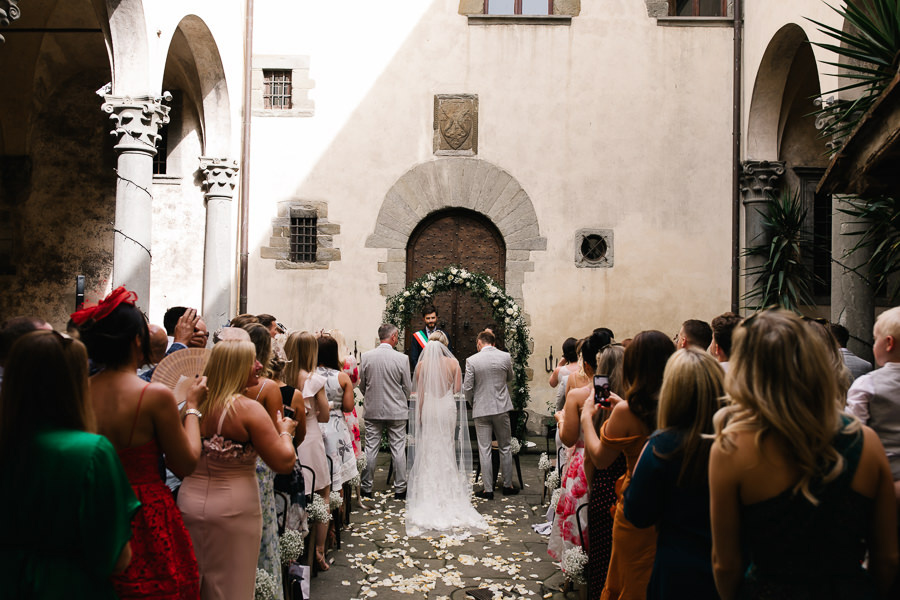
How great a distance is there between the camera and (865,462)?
2.07 metres

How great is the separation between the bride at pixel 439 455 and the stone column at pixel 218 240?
15.3 ft

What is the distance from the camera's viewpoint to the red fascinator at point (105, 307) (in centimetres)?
287

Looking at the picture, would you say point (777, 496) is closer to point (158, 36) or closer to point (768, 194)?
point (158, 36)

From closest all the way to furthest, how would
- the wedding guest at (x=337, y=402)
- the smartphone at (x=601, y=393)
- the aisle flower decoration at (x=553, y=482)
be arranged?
the smartphone at (x=601, y=393), the aisle flower decoration at (x=553, y=482), the wedding guest at (x=337, y=402)

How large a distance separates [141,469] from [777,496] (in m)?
2.17

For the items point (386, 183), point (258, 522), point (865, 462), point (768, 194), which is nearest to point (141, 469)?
point (258, 522)

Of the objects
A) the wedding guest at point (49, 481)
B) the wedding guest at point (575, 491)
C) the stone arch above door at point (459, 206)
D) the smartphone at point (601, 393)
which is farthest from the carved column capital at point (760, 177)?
the wedding guest at point (49, 481)

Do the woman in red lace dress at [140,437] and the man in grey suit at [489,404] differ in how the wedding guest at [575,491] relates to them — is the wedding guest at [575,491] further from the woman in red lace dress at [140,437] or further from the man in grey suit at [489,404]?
the man in grey suit at [489,404]

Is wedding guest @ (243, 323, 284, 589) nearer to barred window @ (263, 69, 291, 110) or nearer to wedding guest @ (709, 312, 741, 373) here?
wedding guest @ (709, 312, 741, 373)

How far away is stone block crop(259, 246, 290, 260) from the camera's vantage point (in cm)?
1197

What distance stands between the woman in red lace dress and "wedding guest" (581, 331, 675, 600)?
166cm

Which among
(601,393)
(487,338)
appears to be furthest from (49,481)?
(487,338)

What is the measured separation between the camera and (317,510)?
5.00m

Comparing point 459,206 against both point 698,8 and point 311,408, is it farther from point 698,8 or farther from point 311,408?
point 311,408
